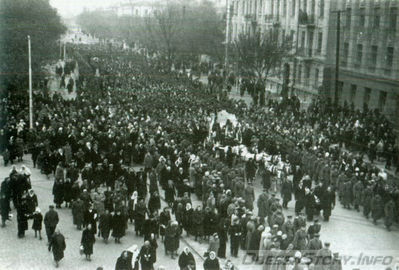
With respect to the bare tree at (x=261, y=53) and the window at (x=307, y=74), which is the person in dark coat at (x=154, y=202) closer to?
the bare tree at (x=261, y=53)

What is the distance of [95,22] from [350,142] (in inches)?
5795

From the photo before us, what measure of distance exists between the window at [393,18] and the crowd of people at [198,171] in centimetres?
548

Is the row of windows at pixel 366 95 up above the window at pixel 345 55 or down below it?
below

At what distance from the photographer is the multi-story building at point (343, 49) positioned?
35.2 meters

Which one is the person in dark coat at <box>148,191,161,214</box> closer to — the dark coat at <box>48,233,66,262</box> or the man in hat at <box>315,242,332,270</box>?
the dark coat at <box>48,233,66,262</box>

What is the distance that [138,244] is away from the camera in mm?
16953

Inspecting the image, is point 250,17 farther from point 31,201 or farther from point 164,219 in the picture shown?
point 31,201

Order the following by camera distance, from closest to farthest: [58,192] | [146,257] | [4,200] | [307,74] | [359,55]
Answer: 1. [146,257]
2. [4,200]
3. [58,192]
4. [359,55]
5. [307,74]

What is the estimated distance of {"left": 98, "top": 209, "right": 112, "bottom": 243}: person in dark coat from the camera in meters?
16.5

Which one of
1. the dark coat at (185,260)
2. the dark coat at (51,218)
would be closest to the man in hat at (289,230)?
the dark coat at (185,260)

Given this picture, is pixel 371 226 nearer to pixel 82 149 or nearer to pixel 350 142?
pixel 350 142

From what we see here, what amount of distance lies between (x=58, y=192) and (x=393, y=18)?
79.4ft

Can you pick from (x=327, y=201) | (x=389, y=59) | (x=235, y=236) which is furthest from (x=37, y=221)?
(x=389, y=59)

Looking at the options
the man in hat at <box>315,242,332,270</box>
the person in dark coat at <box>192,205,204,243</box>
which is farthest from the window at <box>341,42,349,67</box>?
the man in hat at <box>315,242,332,270</box>
